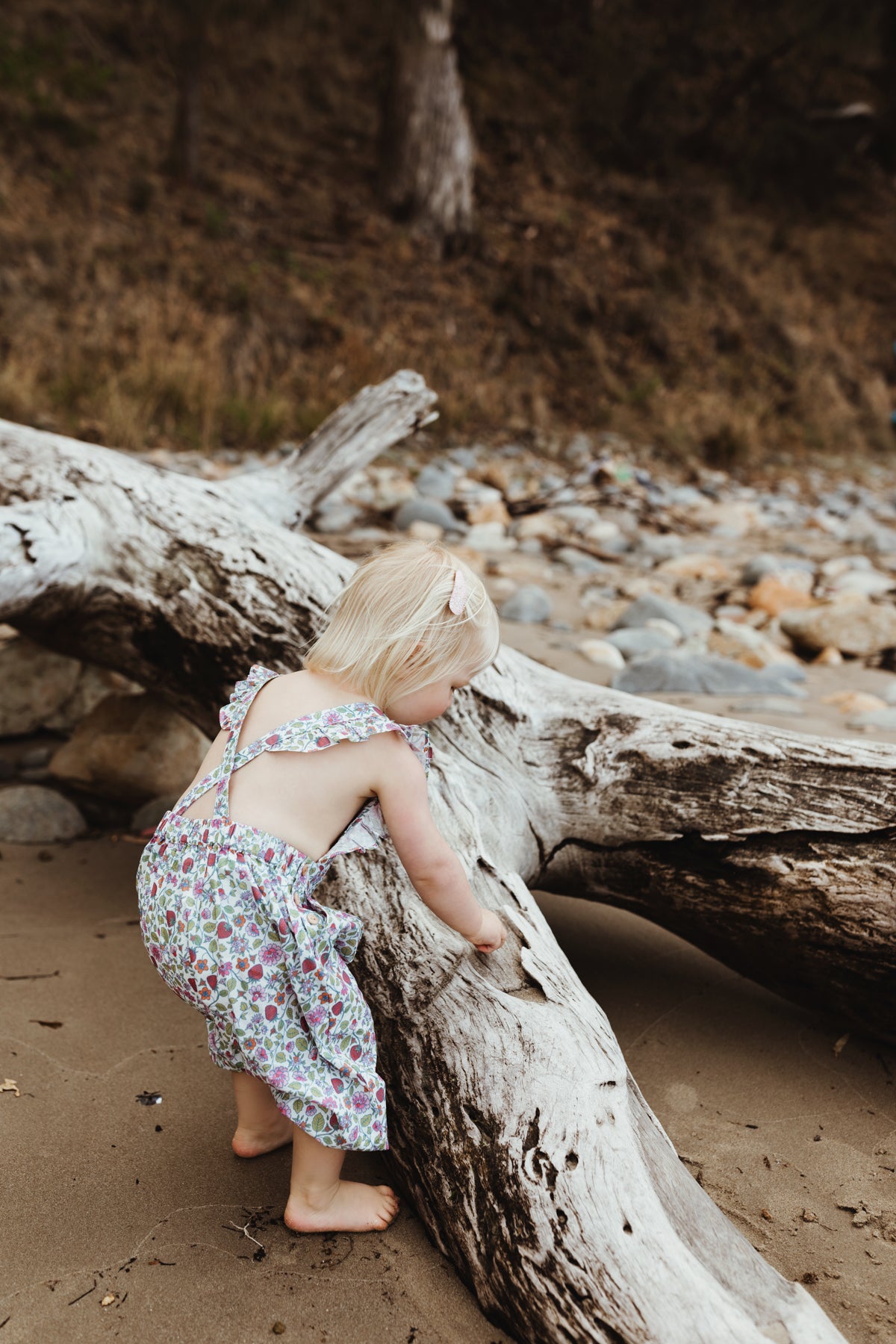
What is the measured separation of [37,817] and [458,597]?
1814 millimetres

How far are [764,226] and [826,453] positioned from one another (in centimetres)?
613

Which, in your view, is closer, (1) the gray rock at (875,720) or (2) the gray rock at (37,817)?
(2) the gray rock at (37,817)

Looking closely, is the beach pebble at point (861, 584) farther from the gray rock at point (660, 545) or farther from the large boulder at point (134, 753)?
the large boulder at point (134, 753)

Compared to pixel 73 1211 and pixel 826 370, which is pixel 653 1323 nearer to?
pixel 73 1211

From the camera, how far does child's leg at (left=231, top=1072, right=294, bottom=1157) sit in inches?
69.4

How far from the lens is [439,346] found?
10.9 meters

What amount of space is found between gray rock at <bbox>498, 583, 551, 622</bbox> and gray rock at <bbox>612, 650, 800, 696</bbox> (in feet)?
2.88

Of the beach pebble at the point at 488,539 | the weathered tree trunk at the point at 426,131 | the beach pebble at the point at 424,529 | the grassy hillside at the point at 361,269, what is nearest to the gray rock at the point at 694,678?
the beach pebble at the point at 488,539

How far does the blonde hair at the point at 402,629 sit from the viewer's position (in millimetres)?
1702

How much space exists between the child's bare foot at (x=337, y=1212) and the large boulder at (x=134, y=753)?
1.66m

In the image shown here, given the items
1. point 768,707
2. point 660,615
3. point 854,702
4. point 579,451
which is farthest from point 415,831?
point 579,451

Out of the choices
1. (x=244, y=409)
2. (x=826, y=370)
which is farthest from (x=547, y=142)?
(x=244, y=409)

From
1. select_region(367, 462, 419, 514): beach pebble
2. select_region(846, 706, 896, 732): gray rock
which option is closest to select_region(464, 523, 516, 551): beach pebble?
select_region(367, 462, 419, 514): beach pebble

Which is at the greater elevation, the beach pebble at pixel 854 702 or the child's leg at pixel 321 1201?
the beach pebble at pixel 854 702
